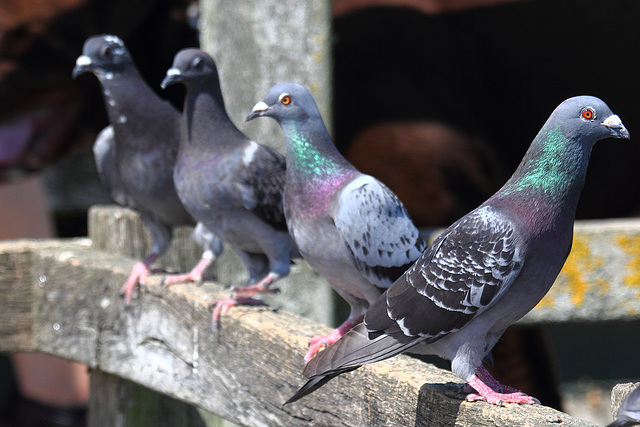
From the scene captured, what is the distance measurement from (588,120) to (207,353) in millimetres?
1324

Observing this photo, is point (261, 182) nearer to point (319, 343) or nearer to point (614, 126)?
point (319, 343)

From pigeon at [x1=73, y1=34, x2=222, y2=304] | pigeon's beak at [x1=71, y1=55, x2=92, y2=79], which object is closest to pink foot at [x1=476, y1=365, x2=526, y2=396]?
pigeon at [x1=73, y1=34, x2=222, y2=304]

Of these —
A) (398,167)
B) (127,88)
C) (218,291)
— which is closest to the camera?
(218,291)

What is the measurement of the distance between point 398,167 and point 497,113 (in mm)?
577

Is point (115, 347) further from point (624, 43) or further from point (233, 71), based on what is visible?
point (624, 43)

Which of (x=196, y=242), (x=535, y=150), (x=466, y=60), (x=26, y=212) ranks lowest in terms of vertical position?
(x=26, y=212)

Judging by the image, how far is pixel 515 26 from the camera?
4105 mm

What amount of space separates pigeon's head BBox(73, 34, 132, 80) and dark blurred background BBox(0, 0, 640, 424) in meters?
1.20

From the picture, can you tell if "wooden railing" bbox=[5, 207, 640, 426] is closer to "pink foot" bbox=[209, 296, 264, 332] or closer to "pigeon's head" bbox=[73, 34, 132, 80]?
"pink foot" bbox=[209, 296, 264, 332]

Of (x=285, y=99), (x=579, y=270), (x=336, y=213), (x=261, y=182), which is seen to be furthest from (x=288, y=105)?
(x=579, y=270)

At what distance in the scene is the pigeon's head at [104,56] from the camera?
10.3 ft

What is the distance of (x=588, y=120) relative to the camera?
1779mm

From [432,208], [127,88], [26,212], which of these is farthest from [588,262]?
[26,212]

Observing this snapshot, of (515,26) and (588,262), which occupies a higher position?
(515,26)
